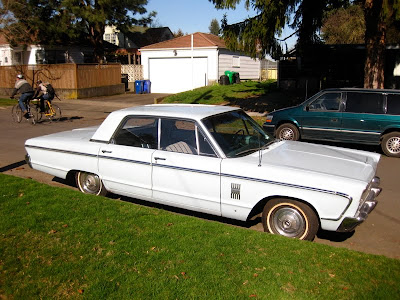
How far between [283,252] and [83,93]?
2295 centimetres

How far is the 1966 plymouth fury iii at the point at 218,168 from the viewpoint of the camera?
14.3 feet

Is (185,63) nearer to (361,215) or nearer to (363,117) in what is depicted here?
(363,117)

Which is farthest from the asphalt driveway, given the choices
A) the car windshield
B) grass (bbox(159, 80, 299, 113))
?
grass (bbox(159, 80, 299, 113))

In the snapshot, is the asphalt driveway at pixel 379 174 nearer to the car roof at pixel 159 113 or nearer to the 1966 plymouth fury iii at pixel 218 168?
the 1966 plymouth fury iii at pixel 218 168

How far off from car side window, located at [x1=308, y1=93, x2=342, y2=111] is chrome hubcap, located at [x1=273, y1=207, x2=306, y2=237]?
20.5 ft

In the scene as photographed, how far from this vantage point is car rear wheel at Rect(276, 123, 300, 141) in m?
10.6

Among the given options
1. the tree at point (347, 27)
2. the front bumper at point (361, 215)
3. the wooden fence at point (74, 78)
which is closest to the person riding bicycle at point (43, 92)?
the wooden fence at point (74, 78)

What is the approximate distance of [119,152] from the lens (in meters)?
5.55

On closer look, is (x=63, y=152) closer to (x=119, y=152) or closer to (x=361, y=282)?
(x=119, y=152)

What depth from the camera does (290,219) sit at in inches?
179

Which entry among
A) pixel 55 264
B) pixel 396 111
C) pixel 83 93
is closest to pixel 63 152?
pixel 55 264

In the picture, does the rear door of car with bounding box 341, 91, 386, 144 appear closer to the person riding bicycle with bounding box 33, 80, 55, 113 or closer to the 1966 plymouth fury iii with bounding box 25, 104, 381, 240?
the 1966 plymouth fury iii with bounding box 25, 104, 381, 240

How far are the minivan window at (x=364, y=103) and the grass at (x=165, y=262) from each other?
645 cm

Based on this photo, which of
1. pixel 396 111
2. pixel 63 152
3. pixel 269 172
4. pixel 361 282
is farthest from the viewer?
pixel 396 111
